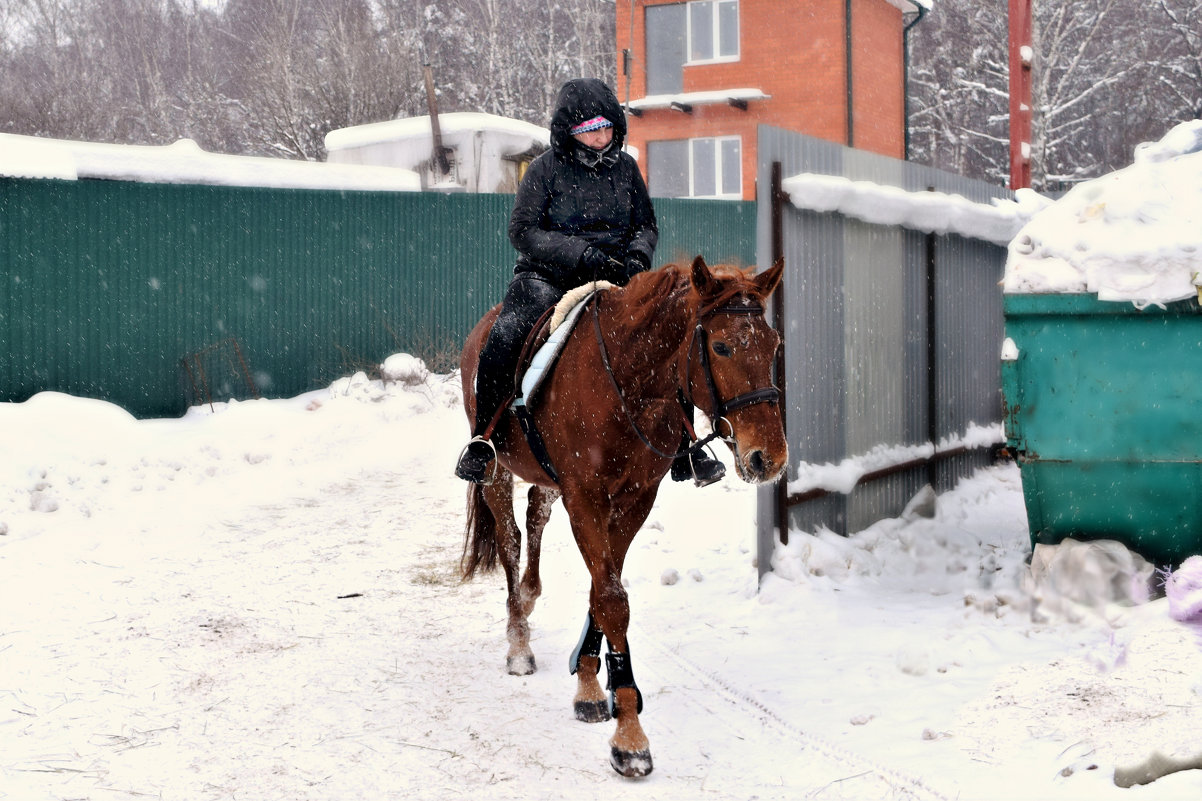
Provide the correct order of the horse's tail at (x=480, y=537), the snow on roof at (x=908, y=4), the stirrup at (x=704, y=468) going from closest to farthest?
1. the stirrup at (x=704, y=468)
2. the horse's tail at (x=480, y=537)
3. the snow on roof at (x=908, y=4)

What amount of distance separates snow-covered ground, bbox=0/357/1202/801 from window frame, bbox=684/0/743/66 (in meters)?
18.6

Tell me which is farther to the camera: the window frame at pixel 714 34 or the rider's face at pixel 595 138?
the window frame at pixel 714 34

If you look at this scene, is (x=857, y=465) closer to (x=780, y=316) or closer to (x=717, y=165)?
(x=780, y=316)

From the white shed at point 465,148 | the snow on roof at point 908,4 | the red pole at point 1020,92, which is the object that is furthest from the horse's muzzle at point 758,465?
the snow on roof at point 908,4

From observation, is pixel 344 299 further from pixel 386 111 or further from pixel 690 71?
pixel 386 111

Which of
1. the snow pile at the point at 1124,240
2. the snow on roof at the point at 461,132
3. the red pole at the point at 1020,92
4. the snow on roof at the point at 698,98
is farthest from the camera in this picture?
the snow on roof at the point at 698,98

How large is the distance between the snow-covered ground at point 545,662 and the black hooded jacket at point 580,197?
206 cm

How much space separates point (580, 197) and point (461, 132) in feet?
56.4

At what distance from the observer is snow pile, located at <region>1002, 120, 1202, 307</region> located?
5602 mm

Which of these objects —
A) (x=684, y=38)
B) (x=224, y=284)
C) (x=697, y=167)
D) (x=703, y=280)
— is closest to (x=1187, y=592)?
(x=703, y=280)

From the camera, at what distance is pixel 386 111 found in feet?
103

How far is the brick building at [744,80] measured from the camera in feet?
80.7

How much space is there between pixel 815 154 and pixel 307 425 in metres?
7.08

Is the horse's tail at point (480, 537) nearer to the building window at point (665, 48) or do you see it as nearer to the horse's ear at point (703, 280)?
the horse's ear at point (703, 280)
